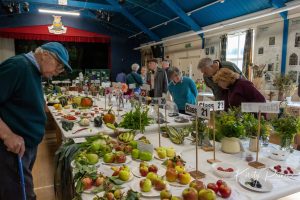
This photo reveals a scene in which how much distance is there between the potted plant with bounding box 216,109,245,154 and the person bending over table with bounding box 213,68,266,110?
542 millimetres

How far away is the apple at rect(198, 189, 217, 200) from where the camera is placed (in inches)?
44.9

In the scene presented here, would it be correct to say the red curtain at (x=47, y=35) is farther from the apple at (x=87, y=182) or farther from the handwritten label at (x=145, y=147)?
the apple at (x=87, y=182)

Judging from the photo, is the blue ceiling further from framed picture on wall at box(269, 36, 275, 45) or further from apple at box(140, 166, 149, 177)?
apple at box(140, 166, 149, 177)

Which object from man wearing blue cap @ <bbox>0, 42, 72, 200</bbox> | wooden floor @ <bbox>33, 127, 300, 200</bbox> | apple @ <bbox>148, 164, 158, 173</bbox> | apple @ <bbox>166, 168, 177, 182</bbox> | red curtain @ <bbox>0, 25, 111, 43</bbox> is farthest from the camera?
red curtain @ <bbox>0, 25, 111, 43</bbox>

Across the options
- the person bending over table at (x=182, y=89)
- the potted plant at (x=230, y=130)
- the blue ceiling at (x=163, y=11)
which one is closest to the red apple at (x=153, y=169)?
the potted plant at (x=230, y=130)

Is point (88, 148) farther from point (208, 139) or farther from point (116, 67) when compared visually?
point (116, 67)

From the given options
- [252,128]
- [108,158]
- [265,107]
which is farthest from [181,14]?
[108,158]

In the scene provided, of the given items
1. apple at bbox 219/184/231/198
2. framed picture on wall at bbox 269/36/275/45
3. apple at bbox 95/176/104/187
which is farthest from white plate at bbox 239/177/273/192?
A: framed picture on wall at bbox 269/36/275/45

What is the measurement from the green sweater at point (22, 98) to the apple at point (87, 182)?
660 millimetres

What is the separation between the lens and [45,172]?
11.1 ft

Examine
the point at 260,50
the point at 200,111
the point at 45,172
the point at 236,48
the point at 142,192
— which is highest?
the point at 236,48

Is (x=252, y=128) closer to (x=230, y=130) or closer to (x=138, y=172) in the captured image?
(x=230, y=130)

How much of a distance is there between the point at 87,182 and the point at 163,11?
8.64 meters

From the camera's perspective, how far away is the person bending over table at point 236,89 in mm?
2354
